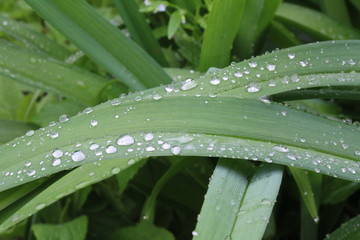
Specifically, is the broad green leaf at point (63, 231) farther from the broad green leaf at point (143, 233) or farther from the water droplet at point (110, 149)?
the water droplet at point (110, 149)

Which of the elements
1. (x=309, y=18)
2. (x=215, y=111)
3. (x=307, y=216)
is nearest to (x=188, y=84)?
(x=215, y=111)

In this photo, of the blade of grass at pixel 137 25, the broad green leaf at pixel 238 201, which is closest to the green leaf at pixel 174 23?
the blade of grass at pixel 137 25

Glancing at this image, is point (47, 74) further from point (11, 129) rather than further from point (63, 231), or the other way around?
point (63, 231)

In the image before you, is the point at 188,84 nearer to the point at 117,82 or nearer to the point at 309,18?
the point at 117,82

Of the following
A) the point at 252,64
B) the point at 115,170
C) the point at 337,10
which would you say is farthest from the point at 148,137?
the point at 337,10

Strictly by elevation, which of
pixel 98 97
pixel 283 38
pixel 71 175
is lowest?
pixel 71 175
